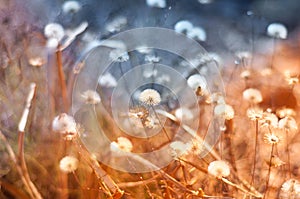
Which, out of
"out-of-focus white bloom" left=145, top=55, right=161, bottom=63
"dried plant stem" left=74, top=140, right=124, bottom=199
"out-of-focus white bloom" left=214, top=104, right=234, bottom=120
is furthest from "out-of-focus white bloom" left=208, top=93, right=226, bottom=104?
"dried plant stem" left=74, top=140, right=124, bottom=199

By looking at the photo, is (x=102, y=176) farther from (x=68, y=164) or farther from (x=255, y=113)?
(x=255, y=113)

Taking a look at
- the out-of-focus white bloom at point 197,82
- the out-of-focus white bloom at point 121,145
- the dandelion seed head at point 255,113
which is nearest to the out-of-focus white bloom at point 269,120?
the dandelion seed head at point 255,113

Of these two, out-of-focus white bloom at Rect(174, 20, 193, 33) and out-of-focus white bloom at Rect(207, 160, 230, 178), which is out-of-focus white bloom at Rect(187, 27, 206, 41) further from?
out-of-focus white bloom at Rect(207, 160, 230, 178)

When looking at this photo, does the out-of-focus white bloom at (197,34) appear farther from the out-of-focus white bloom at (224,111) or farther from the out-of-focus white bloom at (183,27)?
the out-of-focus white bloom at (224,111)

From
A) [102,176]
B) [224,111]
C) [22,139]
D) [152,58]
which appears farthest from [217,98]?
[22,139]

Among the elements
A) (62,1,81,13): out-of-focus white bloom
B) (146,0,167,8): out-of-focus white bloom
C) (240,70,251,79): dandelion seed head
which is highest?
(146,0,167,8): out-of-focus white bloom

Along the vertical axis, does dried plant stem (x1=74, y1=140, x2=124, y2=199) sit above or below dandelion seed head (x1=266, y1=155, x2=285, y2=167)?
below

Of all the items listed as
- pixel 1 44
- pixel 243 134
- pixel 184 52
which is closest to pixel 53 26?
pixel 1 44

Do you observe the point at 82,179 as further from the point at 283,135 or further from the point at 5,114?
the point at 283,135
